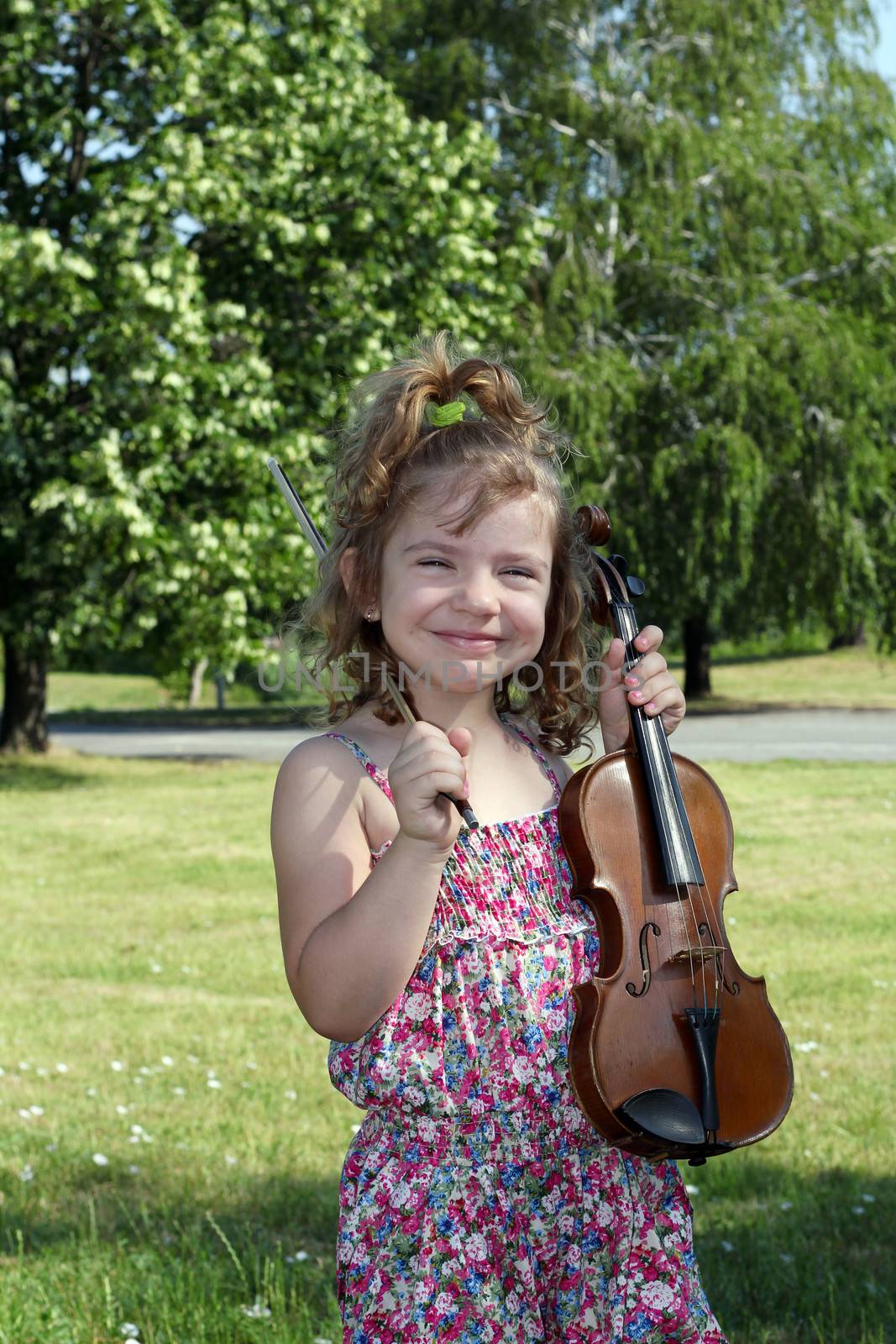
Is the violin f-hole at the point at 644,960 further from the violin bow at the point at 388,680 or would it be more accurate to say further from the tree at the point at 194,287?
the tree at the point at 194,287

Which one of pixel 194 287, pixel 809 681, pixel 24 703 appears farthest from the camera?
pixel 809 681

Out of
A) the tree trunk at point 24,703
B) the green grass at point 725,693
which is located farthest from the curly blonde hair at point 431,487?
the green grass at point 725,693

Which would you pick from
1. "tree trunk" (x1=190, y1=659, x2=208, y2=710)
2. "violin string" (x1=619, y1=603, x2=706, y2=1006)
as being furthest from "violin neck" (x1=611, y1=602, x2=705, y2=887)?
"tree trunk" (x1=190, y1=659, x2=208, y2=710)

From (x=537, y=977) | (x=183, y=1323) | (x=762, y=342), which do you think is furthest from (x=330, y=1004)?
(x=762, y=342)

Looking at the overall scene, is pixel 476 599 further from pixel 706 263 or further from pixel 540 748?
pixel 706 263

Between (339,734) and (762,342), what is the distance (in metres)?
15.1

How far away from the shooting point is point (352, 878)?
5.47ft

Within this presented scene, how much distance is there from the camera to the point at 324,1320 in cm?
288

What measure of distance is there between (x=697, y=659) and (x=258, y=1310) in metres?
→ 21.5

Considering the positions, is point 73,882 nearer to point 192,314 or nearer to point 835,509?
point 192,314

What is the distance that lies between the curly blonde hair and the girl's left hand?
7 cm

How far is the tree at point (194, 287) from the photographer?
1109 cm

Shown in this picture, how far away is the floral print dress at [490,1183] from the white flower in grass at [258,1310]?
123 cm

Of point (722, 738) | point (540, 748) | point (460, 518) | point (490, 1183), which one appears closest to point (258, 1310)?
point (490, 1183)
